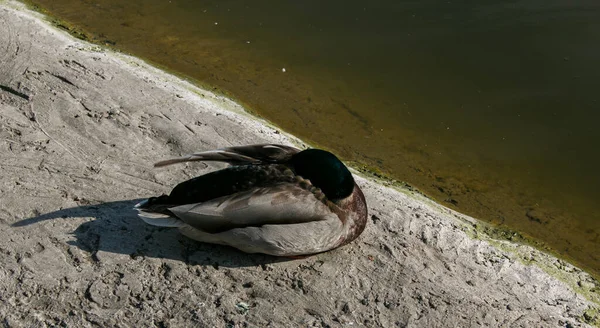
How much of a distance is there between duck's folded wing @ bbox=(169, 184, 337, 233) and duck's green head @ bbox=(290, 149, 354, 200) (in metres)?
0.27

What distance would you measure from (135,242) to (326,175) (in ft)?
4.85

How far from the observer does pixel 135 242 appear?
16.8 ft

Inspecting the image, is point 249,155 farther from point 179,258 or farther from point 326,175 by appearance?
point 179,258

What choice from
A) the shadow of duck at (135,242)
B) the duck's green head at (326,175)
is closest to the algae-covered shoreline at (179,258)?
the shadow of duck at (135,242)

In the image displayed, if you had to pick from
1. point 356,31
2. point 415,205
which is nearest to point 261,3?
point 356,31

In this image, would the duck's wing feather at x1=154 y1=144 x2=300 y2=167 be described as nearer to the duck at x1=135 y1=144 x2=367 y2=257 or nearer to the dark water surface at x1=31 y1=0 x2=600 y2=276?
the duck at x1=135 y1=144 x2=367 y2=257

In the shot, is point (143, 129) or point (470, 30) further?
point (470, 30)

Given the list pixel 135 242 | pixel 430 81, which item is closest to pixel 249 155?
pixel 135 242

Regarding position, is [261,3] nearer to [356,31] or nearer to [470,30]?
[356,31]

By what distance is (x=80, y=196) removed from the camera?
5.58m

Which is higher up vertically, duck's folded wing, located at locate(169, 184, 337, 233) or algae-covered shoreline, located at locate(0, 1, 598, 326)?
duck's folded wing, located at locate(169, 184, 337, 233)

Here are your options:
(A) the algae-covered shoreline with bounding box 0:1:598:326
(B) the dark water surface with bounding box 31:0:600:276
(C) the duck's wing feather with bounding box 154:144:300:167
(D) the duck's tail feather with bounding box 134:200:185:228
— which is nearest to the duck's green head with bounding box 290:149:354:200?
(C) the duck's wing feather with bounding box 154:144:300:167

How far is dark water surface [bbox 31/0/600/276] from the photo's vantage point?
756 cm

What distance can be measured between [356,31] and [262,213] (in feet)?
20.1
